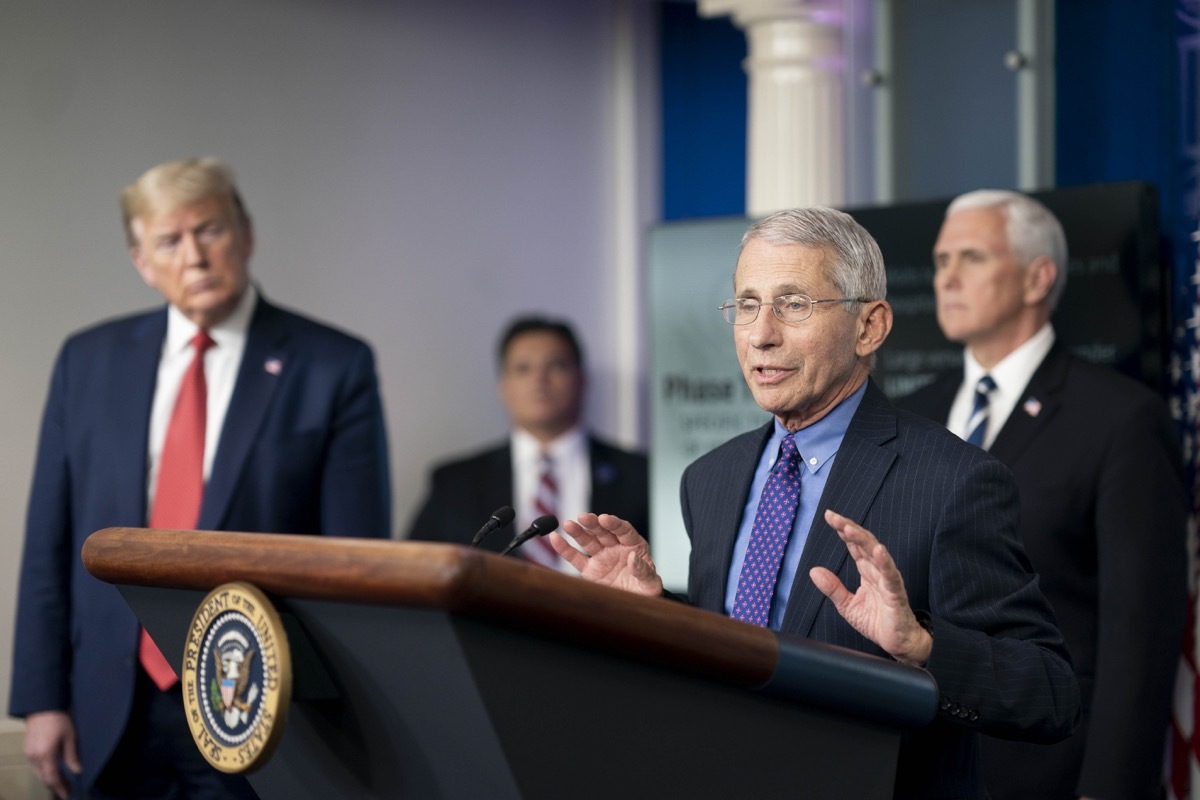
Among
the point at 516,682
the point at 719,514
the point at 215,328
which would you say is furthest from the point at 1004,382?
the point at 516,682

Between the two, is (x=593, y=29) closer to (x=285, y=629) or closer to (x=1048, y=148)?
(x=1048, y=148)

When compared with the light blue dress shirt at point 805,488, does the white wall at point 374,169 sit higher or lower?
higher

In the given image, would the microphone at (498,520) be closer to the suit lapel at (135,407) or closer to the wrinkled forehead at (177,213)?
the suit lapel at (135,407)

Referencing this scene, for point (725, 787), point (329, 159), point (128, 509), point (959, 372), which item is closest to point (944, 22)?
point (959, 372)

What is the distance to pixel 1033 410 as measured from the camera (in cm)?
320

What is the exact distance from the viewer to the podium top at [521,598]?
4.19 feet

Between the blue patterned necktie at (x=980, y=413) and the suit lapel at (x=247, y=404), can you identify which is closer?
the suit lapel at (x=247, y=404)

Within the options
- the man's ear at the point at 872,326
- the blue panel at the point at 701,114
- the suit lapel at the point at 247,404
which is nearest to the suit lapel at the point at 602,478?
the blue panel at the point at 701,114

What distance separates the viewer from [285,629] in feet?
4.67

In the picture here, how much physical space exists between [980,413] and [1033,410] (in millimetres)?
143

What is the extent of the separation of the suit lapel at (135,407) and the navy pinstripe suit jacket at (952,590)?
5.97 feet

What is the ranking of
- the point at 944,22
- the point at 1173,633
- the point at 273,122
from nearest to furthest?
1. the point at 1173,633
2. the point at 944,22
3. the point at 273,122

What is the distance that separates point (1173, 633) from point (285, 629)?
2.19 meters

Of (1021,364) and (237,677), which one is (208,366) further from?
(237,677)
